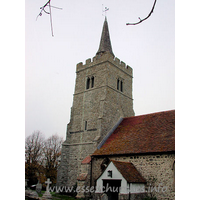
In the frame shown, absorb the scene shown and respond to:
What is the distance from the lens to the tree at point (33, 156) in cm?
2488

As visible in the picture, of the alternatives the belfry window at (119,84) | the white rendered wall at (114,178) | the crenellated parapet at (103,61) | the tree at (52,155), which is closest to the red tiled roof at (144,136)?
the white rendered wall at (114,178)

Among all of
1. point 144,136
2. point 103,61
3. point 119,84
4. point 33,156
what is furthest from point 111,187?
point 33,156

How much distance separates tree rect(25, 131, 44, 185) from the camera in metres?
24.9

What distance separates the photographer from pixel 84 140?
56.0 feet

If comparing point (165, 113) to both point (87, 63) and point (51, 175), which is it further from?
point (51, 175)

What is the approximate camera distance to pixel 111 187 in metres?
11.4

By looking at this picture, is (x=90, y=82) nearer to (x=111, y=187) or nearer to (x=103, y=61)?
(x=103, y=61)

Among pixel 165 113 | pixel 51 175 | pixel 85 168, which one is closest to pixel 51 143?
pixel 51 175

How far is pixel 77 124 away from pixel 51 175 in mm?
15486

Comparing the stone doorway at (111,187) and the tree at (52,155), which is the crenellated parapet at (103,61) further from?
the tree at (52,155)

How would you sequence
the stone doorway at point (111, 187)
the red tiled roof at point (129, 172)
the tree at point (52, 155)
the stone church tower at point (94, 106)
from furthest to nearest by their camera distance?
the tree at point (52, 155)
the stone church tower at point (94, 106)
the stone doorway at point (111, 187)
the red tiled roof at point (129, 172)

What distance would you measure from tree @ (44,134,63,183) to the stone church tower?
1353cm

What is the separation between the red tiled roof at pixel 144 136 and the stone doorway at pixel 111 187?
7.34ft

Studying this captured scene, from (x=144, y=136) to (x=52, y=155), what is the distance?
23508 mm
